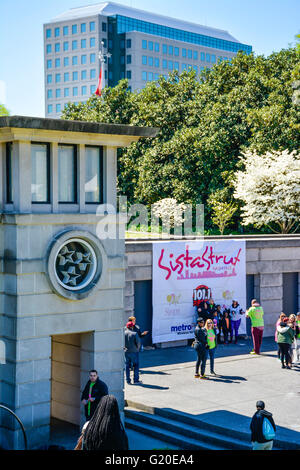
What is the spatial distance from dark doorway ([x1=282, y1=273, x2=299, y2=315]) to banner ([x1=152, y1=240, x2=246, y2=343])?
2248 mm

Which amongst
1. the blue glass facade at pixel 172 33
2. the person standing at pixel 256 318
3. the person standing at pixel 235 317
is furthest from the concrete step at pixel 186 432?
the blue glass facade at pixel 172 33

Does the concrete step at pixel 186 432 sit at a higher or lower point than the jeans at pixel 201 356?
lower

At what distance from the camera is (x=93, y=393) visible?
12828 millimetres

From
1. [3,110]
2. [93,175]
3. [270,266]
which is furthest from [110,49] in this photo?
[93,175]

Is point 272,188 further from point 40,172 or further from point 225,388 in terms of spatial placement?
point 40,172

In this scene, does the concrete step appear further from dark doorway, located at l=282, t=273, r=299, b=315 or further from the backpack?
dark doorway, located at l=282, t=273, r=299, b=315

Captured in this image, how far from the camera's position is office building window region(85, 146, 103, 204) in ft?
46.4

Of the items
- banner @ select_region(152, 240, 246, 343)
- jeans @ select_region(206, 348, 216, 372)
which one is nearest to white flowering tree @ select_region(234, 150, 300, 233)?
banner @ select_region(152, 240, 246, 343)

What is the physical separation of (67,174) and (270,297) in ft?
42.8

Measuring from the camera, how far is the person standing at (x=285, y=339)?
19.0 metres

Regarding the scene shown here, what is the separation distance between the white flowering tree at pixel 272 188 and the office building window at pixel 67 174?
2417 cm

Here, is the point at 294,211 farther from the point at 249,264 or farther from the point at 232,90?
the point at 249,264

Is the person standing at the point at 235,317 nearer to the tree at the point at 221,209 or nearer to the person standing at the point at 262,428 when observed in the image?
the person standing at the point at 262,428
